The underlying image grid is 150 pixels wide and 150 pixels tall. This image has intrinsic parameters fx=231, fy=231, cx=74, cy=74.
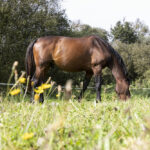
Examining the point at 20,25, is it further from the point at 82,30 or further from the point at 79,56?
the point at 82,30

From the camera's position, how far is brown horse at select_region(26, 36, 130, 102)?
6531mm

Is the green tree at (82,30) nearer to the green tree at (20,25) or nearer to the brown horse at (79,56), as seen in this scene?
the green tree at (20,25)

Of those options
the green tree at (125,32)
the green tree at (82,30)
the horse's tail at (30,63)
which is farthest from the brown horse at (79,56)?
the green tree at (125,32)

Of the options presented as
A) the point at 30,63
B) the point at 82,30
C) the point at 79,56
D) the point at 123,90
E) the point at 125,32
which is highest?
the point at 79,56

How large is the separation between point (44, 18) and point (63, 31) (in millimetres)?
2148

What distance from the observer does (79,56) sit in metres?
6.60

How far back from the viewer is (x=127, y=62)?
118 feet

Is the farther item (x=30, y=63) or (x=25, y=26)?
(x=25, y=26)

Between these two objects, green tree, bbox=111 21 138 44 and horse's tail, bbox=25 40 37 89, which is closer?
horse's tail, bbox=25 40 37 89

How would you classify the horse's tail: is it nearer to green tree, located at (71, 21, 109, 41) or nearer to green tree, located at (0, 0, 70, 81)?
green tree, located at (0, 0, 70, 81)

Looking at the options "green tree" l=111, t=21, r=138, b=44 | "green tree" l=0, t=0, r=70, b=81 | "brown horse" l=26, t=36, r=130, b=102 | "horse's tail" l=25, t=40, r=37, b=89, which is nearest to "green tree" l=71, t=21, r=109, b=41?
"green tree" l=111, t=21, r=138, b=44

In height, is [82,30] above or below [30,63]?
below

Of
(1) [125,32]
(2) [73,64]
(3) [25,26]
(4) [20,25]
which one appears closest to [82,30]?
(3) [25,26]

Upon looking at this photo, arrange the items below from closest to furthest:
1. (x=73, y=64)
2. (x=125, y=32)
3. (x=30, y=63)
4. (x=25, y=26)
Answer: (x=30, y=63) < (x=73, y=64) < (x=25, y=26) < (x=125, y=32)
